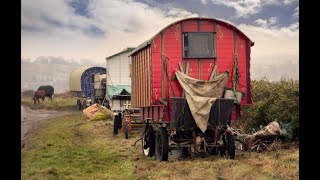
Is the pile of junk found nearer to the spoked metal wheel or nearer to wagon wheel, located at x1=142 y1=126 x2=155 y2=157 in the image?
the spoked metal wheel

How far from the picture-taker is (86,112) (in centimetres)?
2936

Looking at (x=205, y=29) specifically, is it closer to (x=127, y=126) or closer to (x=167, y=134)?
(x=167, y=134)

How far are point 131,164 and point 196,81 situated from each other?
10.4 feet

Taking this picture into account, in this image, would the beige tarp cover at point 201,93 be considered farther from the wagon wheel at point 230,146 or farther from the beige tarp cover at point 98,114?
the beige tarp cover at point 98,114

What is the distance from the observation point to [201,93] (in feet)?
42.2

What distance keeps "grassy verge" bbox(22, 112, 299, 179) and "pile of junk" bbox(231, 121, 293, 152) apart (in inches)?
23.6

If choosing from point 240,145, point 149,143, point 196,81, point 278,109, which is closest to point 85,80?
A: point 149,143

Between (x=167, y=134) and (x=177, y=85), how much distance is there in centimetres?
158

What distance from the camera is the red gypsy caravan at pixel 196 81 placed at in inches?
494

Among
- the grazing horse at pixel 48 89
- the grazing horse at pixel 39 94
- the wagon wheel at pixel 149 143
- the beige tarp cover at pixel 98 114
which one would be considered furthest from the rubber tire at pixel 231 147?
the grazing horse at pixel 48 89

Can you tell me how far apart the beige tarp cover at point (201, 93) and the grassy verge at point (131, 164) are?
1312mm

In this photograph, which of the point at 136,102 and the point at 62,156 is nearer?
the point at 62,156

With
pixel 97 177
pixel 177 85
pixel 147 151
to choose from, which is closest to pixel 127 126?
pixel 147 151

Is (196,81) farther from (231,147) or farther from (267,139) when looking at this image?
(267,139)
